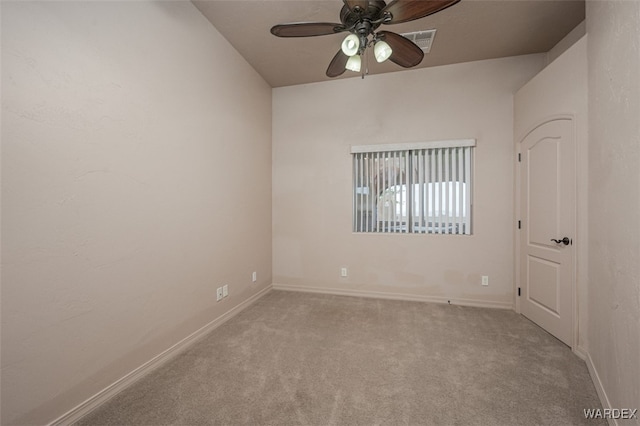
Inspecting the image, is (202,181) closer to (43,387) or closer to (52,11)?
(52,11)

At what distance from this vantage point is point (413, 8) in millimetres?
1632

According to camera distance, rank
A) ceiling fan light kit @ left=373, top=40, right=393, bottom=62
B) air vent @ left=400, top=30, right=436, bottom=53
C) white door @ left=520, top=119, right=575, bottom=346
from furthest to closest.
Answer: air vent @ left=400, top=30, right=436, bottom=53
white door @ left=520, top=119, right=575, bottom=346
ceiling fan light kit @ left=373, top=40, right=393, bottom=62

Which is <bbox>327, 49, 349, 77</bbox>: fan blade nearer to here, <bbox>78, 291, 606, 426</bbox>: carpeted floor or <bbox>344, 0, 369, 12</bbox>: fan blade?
<bbox>344, 0, 369, 12</bbox>: fan blade

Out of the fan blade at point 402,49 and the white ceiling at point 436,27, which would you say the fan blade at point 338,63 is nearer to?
the fan blade at point 402,49

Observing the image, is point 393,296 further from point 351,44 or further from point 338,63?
point 351,44

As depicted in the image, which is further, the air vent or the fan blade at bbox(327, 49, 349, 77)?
the air vent

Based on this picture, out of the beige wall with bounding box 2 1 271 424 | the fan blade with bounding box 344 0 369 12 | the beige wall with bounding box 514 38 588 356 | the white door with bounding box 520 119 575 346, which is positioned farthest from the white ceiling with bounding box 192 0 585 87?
the white door with bounding box 520 119 575 346

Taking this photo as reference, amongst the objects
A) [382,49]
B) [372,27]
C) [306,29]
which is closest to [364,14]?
[372,27]

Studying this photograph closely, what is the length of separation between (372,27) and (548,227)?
2.47m

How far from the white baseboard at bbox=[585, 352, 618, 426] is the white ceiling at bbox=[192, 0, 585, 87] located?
299 centimetres

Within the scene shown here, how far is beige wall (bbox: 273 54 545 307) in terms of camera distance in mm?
3281

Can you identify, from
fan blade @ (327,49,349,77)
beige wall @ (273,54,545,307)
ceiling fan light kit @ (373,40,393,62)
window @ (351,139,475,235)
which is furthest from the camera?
window @ (351,139,475,235)

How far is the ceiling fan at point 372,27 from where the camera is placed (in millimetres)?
1644

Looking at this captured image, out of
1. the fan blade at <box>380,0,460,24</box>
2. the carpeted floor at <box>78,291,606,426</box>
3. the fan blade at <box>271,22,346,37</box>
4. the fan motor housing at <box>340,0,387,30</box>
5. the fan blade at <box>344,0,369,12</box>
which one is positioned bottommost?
the carpeted floor at <box>78,291,606,426</box>
